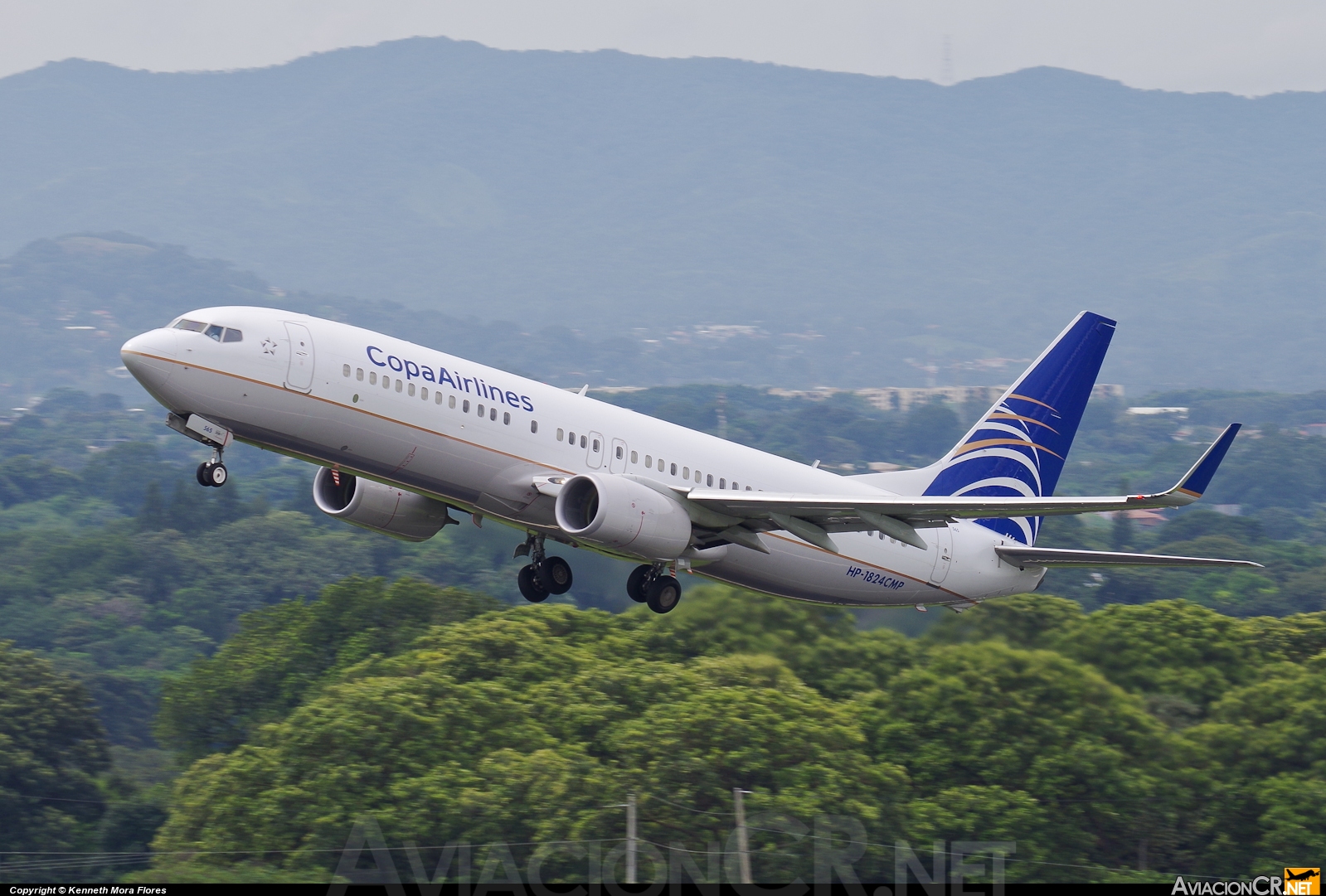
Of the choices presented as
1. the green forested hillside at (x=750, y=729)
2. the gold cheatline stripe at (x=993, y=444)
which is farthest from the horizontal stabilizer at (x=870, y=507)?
the green forested hillside at (x=750, y=729)

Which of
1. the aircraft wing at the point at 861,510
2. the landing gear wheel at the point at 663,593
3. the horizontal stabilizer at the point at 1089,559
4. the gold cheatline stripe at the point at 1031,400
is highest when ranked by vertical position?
the gold cheatline stripe at the point at 1031,400

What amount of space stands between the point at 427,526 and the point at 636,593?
17.9 feet

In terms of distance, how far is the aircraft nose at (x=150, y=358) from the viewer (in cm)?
2959

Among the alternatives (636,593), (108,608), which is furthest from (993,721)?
(108,608)

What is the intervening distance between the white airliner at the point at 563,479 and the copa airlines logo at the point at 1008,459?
0.22 m

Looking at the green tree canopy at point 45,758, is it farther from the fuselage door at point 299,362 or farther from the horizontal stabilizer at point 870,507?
the horizontal stabilizer at point 870,507

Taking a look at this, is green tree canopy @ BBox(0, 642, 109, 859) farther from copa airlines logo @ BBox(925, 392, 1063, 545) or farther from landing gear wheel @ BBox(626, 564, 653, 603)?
copa airlines logo @ BBox(925, 392, 1063, 545)

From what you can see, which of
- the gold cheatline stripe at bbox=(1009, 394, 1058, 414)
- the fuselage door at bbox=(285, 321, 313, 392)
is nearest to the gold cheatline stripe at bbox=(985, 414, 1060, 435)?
the gold cheatline stripe at bbox=(1009, 394, 1058, 414)

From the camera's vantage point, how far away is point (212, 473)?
1194 inches

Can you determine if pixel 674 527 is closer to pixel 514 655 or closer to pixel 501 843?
pixel 501 843

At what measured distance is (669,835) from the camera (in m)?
50.0

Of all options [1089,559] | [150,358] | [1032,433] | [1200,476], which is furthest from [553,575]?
[1200,476]

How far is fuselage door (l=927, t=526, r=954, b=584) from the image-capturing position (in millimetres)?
40469

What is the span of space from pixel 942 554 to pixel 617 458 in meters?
10.3
